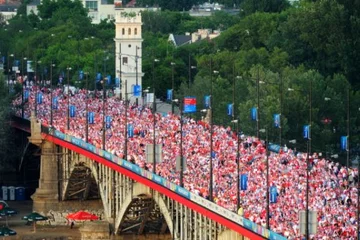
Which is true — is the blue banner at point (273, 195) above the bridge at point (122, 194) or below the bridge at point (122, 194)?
above

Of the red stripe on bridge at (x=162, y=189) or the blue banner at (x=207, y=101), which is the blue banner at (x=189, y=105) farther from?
the red stripe on bridge at (x=162, y=189)

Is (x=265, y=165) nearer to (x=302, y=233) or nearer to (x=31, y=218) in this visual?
(x=302, y=233)

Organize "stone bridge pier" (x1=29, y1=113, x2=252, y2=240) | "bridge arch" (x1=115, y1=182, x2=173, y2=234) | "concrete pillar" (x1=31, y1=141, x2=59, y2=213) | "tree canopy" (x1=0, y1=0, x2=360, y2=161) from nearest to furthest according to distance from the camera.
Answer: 1. "stone bridge pier" (x1=29, y1=113, x2=252, y2=240)
2. "bridge arch" (x1=115, y1=182, x2=173, y2=234)
3. "tree canopy" (x1=0, y1=0, x2=360, y2=161)
4. "concrete pillar" (x1=31, y1=141, x2=59, y2=213)

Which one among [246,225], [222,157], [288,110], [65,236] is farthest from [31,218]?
[246,225]

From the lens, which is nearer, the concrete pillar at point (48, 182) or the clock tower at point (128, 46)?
the concrete pillar at point (48, 182)

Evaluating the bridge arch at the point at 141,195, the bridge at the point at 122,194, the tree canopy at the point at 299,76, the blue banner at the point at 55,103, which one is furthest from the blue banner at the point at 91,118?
the bridge arch at the point at 141,195

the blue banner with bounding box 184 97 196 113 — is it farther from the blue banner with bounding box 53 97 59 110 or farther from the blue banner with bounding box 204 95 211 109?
the blue banner with bounding box 53 97 59 110

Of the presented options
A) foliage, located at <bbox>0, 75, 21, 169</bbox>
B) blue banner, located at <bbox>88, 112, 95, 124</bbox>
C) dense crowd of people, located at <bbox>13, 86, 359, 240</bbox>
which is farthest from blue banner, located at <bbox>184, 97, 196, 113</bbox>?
foliage, located at <bbox>0, 75, 21, 169</bbox>
